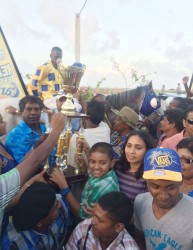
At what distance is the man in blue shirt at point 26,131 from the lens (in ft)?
9.59

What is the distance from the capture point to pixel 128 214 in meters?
1.88

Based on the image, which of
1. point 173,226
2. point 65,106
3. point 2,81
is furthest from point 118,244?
point 2,81

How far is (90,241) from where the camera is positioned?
73.3 inches

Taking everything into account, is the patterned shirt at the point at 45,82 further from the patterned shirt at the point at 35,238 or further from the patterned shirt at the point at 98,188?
the patterned shirt at the point at 35,238

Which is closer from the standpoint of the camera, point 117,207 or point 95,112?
point 117,207

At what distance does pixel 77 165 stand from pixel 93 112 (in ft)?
2.13

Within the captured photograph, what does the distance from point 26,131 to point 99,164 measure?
1056 mm

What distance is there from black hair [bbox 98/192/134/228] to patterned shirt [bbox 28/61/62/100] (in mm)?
3006

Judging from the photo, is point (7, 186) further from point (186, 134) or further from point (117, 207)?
point (186, 134)

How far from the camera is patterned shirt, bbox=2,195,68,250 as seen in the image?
174 centimetres

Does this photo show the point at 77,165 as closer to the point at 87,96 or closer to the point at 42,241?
the point at 42,241

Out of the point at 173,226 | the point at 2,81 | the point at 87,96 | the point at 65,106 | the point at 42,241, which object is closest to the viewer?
the point at 173,226

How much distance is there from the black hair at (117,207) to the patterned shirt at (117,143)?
3.55 feet

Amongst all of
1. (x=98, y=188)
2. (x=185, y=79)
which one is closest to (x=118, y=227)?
(x=98, y=188)
